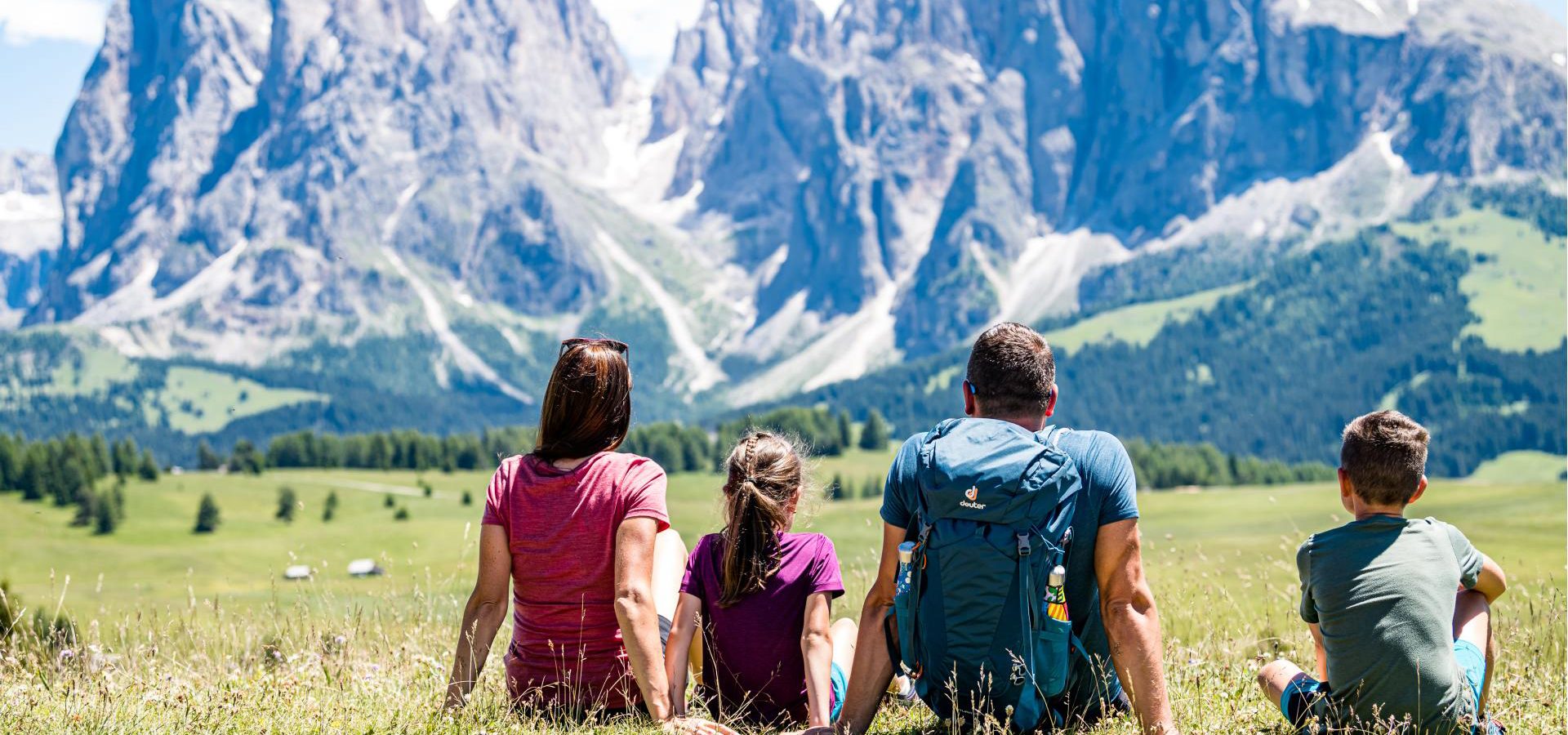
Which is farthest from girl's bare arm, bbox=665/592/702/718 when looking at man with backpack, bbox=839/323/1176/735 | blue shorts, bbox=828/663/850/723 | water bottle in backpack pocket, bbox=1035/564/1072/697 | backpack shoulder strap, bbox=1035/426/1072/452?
backpack shoulder strap, bbox=1035/426/1072/452

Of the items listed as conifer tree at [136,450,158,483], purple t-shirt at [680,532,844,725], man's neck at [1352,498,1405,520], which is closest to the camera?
man's neck at [1352,498,1405,520]

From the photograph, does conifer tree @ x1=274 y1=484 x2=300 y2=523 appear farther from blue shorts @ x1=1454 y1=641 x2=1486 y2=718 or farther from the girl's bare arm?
blue shorts @ x1=1454 y1=641 x2=1486 y2=718

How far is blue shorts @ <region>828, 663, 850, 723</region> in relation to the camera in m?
9.31

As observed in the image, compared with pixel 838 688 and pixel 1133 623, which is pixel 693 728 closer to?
pixel 838 688

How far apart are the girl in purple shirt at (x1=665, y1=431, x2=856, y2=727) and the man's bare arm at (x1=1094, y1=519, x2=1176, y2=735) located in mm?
1956

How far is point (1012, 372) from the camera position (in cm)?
820

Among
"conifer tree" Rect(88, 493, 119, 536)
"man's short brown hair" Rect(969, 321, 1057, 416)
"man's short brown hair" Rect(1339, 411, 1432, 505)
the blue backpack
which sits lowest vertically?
"conifer tree" Rect(88, 493, 119, 536)

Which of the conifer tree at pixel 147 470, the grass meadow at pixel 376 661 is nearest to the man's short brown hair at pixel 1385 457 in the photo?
the grass meadow at pixel 376 661

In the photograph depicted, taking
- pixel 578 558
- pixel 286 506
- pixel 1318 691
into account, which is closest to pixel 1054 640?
pixel 1318 691

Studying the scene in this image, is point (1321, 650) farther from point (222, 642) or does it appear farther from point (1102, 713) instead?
point (222, 642)

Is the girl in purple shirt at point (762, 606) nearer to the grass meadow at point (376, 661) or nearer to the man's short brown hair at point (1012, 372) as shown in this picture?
the grass meadow at point (376, 661)

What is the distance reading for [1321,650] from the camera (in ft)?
28.5

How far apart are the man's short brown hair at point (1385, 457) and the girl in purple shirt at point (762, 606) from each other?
3574 millimetres

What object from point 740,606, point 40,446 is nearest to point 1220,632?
point 740,606
